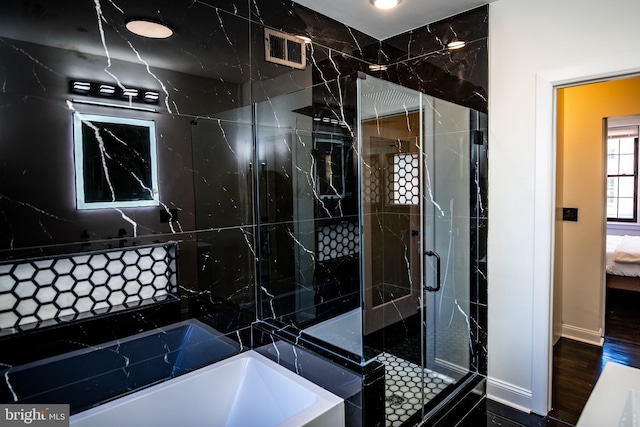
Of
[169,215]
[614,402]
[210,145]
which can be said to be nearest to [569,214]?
[614,402]

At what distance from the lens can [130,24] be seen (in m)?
1.74

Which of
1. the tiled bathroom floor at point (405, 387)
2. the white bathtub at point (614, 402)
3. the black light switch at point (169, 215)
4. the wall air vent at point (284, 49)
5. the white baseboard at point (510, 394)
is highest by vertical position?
the wall air vent at point (284, 49)

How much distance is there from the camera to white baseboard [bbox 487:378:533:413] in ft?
8.23

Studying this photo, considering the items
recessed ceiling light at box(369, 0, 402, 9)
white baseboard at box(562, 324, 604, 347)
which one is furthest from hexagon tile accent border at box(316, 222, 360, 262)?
white baseboard at box(562, 324, 604, 347)

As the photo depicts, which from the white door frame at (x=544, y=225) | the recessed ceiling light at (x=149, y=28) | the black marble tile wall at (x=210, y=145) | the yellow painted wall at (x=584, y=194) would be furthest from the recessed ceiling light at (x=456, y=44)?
the recessed ceiling light at (x=149, y=28)

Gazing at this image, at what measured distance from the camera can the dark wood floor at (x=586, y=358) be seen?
2588 mm

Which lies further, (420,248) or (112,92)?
(420,248)

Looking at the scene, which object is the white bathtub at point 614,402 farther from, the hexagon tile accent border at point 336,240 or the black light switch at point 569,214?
the black light switch at point 569,214

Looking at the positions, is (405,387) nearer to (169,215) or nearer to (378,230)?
(378,230)

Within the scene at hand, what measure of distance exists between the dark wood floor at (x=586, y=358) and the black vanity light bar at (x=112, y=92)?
3081mm

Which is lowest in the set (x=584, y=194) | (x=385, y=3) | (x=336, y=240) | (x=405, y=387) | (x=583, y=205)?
(x=405, y=387)

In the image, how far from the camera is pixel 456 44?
2707mm

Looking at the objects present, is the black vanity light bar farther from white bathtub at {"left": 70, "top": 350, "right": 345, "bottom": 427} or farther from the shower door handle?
the shower door handle

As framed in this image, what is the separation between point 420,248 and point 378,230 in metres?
0.32
